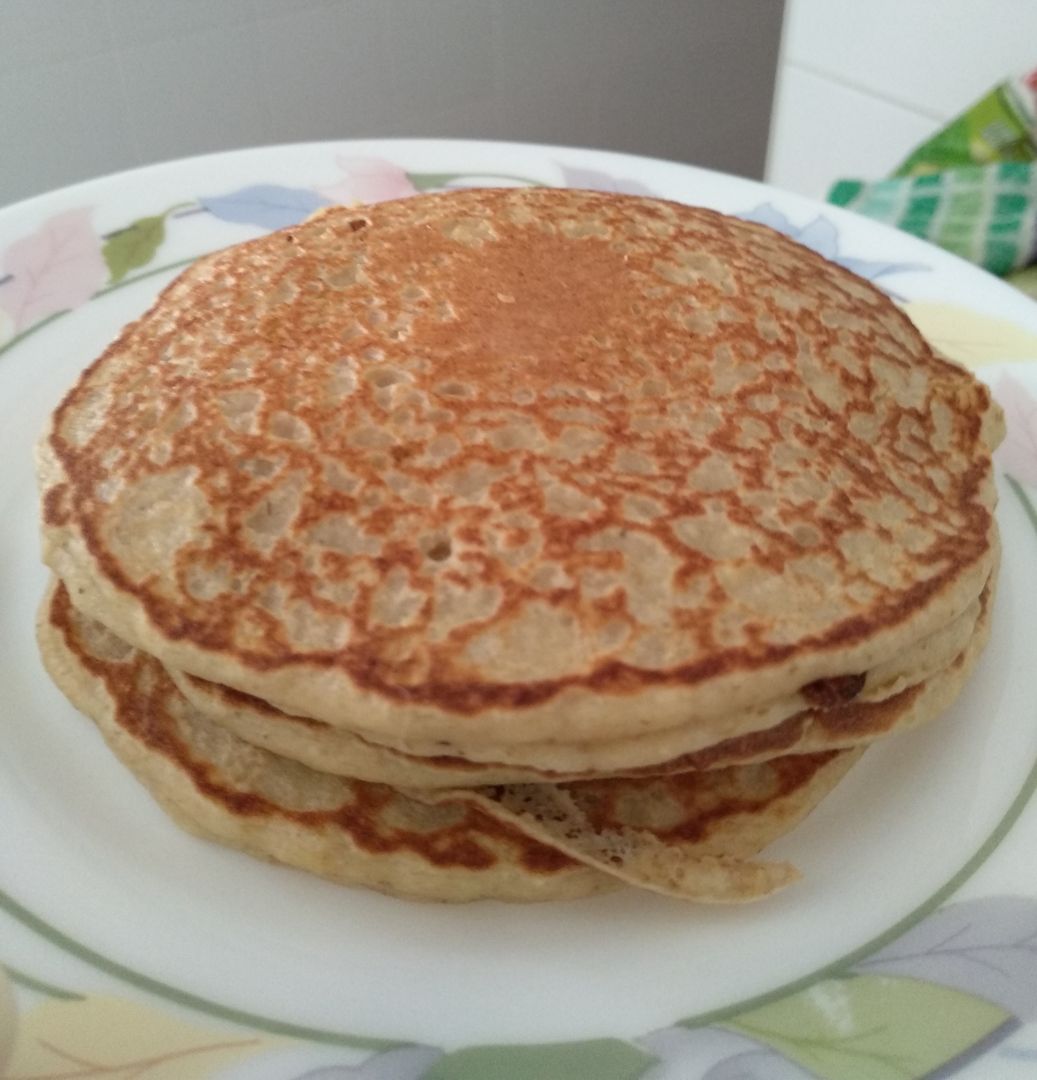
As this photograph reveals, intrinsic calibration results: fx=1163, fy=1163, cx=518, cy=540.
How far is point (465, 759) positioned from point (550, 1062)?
0.80 feet

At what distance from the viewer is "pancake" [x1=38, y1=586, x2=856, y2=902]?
3.35 feet

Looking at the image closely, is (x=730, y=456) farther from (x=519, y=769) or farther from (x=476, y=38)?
(x=476, y=38)

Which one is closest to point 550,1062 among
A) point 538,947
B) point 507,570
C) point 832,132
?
point 538,947

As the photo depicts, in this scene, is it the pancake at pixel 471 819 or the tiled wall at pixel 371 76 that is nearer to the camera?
the pancake at pixel 471 819

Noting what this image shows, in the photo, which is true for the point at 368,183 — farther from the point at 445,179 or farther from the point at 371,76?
the point at 371,76

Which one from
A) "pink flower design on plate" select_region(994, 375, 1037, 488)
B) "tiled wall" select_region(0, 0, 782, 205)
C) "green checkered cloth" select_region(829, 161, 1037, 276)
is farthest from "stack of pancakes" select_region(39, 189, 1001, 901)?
"tiled wall" select_region(0, 0, 782, 205)

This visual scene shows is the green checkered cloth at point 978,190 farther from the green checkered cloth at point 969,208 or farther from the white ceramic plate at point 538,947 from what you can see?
the white ceramic plate at point 538,947

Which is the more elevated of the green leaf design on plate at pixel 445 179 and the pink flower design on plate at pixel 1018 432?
the green leaf design on plate at pixel 445 179

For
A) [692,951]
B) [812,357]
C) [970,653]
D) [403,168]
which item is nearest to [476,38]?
[403,168]

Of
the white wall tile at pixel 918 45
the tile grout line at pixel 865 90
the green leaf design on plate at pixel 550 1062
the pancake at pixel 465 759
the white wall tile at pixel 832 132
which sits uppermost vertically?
the white wall tile at pixel 918 45

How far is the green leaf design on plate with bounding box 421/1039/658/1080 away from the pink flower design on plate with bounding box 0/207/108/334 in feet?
4.04

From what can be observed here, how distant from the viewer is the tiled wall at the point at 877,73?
2.45 metres

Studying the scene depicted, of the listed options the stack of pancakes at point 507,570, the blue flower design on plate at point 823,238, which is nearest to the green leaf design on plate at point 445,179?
the blue flower design on plate at point 823,238

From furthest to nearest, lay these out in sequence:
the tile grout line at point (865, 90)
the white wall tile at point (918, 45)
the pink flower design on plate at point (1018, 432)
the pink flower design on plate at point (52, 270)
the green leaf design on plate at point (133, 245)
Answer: the tile grout line at point (865, 90) → the white wall tile at point (918, 45) → the green leaf design on plate at point (133, 245) → the pink flower design on plate at point (52, 270) → the pink flower design on plate at point (1018, 432)
